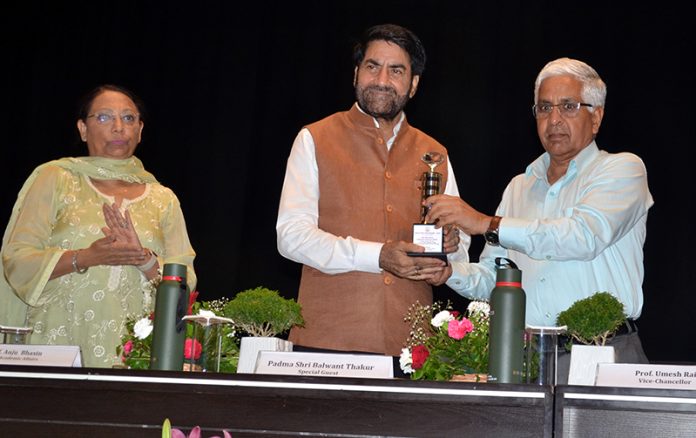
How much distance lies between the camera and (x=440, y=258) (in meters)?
2.77

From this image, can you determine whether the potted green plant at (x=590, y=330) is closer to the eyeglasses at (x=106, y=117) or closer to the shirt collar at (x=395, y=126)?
the shirt collar at (x=395, y=126)

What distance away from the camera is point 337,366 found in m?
2.12

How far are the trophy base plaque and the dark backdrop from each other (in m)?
2.32

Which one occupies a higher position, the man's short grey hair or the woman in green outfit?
the man's short grey hair

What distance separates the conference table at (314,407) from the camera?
74.5 inches

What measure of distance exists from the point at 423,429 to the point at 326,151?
4.83ft

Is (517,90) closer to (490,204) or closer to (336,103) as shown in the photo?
(490,204)

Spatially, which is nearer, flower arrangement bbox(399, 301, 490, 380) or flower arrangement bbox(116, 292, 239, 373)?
flower arrangement bbox(399, 301, 490, 380)

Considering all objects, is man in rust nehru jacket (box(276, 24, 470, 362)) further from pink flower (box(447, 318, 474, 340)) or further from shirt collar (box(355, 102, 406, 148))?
pink flower (box(447, 318, 474, 340))

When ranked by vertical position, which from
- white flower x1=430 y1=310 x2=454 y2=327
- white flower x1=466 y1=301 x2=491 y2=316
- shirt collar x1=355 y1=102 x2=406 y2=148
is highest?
shirt collar x1=355 y1=102 x2=406 y2=148

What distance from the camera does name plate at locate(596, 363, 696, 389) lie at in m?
2.01

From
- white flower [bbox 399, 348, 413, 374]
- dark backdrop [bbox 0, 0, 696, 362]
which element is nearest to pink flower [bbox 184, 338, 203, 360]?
white flower [bbox 399, 348, 413, 374]

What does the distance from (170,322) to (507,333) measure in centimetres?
78

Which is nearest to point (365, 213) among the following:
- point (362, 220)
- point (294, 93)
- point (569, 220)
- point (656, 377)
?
point (362, 220)
